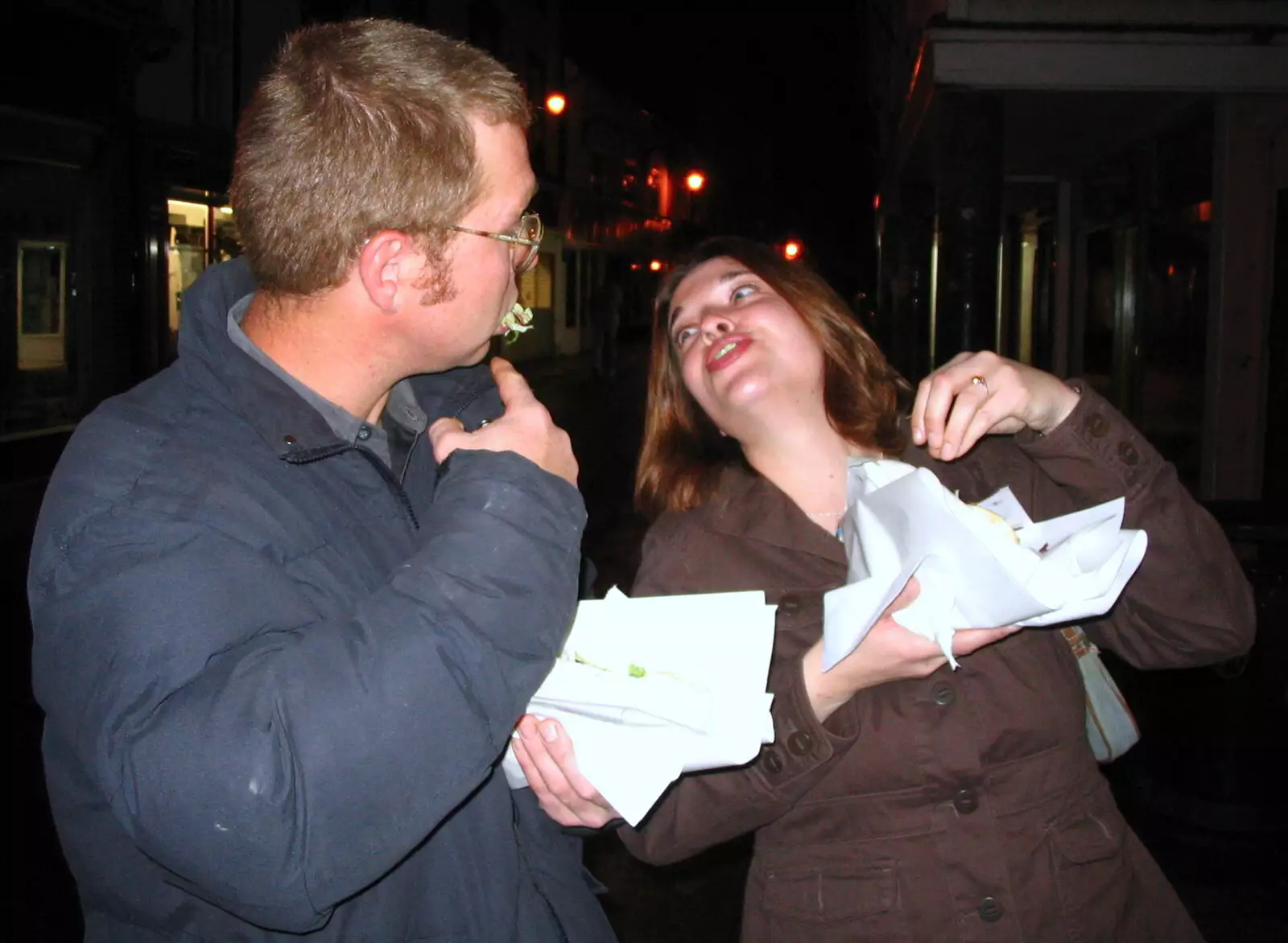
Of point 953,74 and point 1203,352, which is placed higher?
point 953,74

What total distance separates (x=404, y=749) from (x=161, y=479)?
0.53 metres

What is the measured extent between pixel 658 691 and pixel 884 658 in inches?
17.7

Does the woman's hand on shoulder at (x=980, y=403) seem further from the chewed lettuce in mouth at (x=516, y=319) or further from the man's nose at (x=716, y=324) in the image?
the chewed lettuce in mouth at (x=516, y=319)

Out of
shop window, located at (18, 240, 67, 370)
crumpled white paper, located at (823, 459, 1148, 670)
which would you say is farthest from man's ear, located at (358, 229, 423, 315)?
shop window, located at (18, 240, 67, 370)

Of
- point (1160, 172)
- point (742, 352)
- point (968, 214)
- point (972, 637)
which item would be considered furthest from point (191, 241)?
point (972, 637)

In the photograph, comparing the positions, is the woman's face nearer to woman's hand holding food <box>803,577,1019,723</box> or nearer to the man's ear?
woman's hand holding food <box>803,577,1019,723</box>

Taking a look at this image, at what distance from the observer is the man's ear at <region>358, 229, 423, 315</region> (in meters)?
1.56

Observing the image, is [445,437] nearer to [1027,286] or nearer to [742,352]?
[742,352]

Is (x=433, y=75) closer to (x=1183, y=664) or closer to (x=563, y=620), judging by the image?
(x=563, y=620)

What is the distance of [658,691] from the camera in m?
1.58

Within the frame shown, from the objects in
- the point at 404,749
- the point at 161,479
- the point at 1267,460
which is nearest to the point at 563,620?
the point at 404,749

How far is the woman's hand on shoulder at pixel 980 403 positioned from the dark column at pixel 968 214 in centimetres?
559

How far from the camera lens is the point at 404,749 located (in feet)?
3.84

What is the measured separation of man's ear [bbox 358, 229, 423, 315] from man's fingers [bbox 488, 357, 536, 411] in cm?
22
